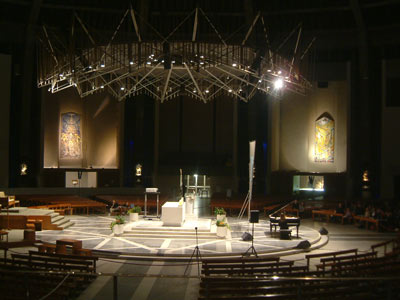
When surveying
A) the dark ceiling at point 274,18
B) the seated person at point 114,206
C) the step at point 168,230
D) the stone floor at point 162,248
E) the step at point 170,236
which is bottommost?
Result: the stone floor at point 162,248

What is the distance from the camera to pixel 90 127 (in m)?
34.3

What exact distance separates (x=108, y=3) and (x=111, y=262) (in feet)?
72.6

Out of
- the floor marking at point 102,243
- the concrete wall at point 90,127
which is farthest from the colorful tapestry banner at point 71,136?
the floor marking at point 102,243

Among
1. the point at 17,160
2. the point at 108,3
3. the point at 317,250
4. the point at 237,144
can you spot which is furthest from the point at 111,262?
the point at 108,3

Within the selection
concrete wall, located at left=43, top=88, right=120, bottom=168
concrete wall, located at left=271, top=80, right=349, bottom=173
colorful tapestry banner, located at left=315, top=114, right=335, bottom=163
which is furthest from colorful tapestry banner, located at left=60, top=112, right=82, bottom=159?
colorful tapestry banner, located at left=315, top=114, right=335, bottom=163

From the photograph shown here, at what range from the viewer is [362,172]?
29938mm

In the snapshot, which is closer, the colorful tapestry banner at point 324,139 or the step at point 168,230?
the step at point 168,230

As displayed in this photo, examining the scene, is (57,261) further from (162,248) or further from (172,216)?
(172,216)

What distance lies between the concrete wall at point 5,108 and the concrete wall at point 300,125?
17.8 metres

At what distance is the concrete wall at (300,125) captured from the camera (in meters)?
33.6

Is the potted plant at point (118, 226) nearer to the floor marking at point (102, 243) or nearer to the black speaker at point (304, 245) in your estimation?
the floor marking at point (102, 243)

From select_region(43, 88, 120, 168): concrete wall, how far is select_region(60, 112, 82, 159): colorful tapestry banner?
0.29m

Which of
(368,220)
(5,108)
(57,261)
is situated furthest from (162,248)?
(5,108)

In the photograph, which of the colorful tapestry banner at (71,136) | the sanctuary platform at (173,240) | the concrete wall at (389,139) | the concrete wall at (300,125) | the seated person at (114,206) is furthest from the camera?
the concrete wall at (300,125)
